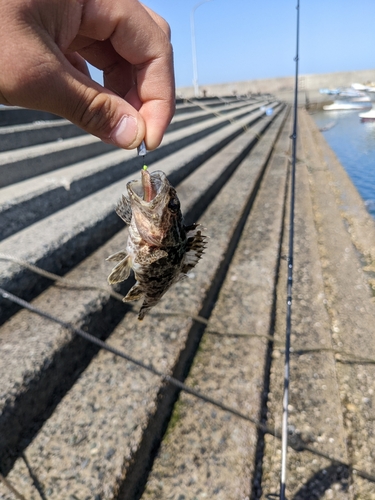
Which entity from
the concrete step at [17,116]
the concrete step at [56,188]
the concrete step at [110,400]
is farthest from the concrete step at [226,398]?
the concrete step at [17,116]

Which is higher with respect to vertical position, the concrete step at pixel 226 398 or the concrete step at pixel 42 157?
the concrete step at pixel 42 157

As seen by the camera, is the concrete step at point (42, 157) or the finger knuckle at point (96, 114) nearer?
the finger knuckle at point (96, 114)

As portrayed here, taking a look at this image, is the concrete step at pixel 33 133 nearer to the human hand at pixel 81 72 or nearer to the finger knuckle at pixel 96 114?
the human hand at pixel 81 72

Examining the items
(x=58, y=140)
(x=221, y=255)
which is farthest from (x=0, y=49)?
(x=58, y=140)

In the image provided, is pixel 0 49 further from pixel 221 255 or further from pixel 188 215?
pixel 188 215

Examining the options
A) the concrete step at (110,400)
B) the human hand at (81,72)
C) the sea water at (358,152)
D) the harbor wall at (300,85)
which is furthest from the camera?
the harbor wall at (300,85)

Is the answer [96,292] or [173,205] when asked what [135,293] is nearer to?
[173,205]

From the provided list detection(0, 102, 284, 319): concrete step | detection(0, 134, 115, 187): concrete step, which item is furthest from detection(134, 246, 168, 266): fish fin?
detection(0, 134, 115, 187): concrete step

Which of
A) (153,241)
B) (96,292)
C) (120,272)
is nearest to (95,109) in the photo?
(153,241)
